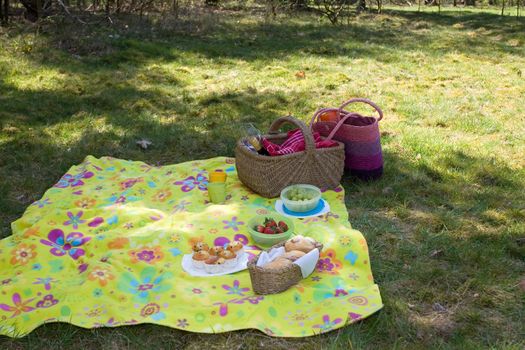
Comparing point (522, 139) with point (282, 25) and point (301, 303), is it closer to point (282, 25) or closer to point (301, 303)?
Answer: point (301, 303)

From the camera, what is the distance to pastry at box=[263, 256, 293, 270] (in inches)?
113

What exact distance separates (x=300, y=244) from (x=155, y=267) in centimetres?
91

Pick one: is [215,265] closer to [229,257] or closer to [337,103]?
[229,257]

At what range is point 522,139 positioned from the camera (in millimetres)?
5352

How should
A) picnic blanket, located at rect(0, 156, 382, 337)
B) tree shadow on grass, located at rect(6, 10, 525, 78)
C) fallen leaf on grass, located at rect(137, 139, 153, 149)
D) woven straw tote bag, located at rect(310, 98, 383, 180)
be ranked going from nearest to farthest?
picnic blanket, located at rect(0, 156, 382, 337), woven straw tote bag, located at rect(310, 98, 383, 180), fallen leaf on grass, located at rect(137, 139, 153, 149), tree shadow on grass, located at rect(6, 10, 525, 78)

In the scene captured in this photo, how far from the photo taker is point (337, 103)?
6781mm

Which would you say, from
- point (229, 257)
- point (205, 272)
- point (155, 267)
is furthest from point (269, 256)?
point (155, 267)

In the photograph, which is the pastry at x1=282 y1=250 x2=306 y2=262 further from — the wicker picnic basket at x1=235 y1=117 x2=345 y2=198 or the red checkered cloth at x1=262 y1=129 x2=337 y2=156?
the red checkered cloth at x1=262 y1=129 x2=337 y2=156

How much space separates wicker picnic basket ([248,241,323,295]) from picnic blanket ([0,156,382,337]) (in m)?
0.05

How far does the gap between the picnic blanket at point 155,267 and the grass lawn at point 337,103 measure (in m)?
0.10

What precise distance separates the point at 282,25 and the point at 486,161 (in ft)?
28.3

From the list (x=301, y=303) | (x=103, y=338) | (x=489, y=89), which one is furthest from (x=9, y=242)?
(x=489, y=89)

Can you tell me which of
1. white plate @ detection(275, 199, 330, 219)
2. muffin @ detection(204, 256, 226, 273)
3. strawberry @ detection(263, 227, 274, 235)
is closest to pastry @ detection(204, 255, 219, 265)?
muffin @ detection(204, 256, 226, 273)

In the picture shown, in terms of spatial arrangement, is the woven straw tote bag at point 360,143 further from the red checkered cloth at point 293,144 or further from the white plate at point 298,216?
the white plate at point 298,216
